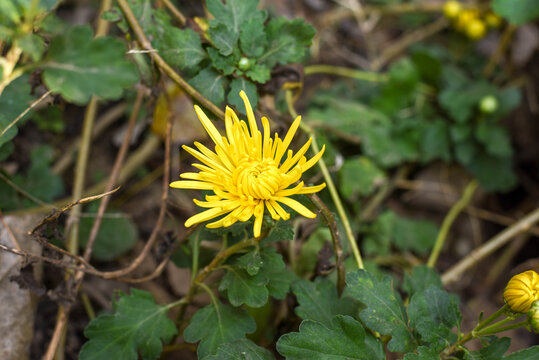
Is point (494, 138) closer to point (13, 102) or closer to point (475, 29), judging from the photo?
point (475, 29)

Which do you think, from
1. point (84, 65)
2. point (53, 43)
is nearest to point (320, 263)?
point (84, 65)

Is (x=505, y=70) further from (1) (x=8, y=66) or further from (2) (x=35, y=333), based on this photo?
(2) (x=35, y=333)

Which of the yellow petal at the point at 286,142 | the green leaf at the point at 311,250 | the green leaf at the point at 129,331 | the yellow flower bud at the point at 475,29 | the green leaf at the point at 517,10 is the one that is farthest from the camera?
the yellow flower bud at the point at 475,29

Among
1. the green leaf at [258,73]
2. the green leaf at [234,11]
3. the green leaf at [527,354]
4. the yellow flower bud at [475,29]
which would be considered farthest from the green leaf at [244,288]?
the yellow flower bud at [475,29]

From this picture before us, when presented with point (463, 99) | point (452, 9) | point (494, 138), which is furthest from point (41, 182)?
point (452, 9)

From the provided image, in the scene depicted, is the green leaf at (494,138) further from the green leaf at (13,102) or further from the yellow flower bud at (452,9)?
the green leaf at (13,102)

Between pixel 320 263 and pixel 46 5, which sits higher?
pixel 46 5
